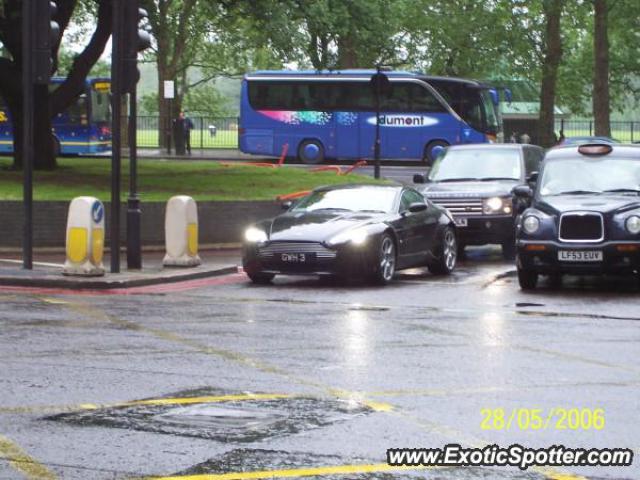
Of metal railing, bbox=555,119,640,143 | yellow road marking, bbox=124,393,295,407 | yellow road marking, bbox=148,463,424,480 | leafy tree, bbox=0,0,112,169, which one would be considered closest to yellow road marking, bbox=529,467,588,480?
yellow road marking, bbox=148,463,424,480

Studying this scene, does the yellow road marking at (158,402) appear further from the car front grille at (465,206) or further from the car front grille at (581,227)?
the car front grille at (465,206)

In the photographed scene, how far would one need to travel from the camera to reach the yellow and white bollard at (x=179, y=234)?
19.9 meters

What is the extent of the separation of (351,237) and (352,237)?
0.04ft

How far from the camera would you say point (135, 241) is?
63.0 ft

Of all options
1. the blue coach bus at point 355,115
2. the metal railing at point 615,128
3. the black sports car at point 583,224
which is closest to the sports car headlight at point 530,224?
the black sports car at point 583,224

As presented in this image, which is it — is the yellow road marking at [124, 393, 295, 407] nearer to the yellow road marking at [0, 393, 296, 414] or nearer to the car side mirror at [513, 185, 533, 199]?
the yellow road marking at [0, 393, 296, 414]

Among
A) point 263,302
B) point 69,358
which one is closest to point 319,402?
point 69,358

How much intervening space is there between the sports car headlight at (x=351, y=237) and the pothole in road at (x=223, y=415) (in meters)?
8.59

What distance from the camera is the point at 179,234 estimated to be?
19.9 meters

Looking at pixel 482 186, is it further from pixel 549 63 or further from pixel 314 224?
pixel 549 63

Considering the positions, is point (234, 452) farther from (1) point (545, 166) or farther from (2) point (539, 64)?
(2) point (539, 64)

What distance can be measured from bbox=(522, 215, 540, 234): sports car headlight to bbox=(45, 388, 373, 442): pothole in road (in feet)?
28.4

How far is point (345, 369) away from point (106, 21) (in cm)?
2151

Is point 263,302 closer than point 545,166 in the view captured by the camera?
Yes
